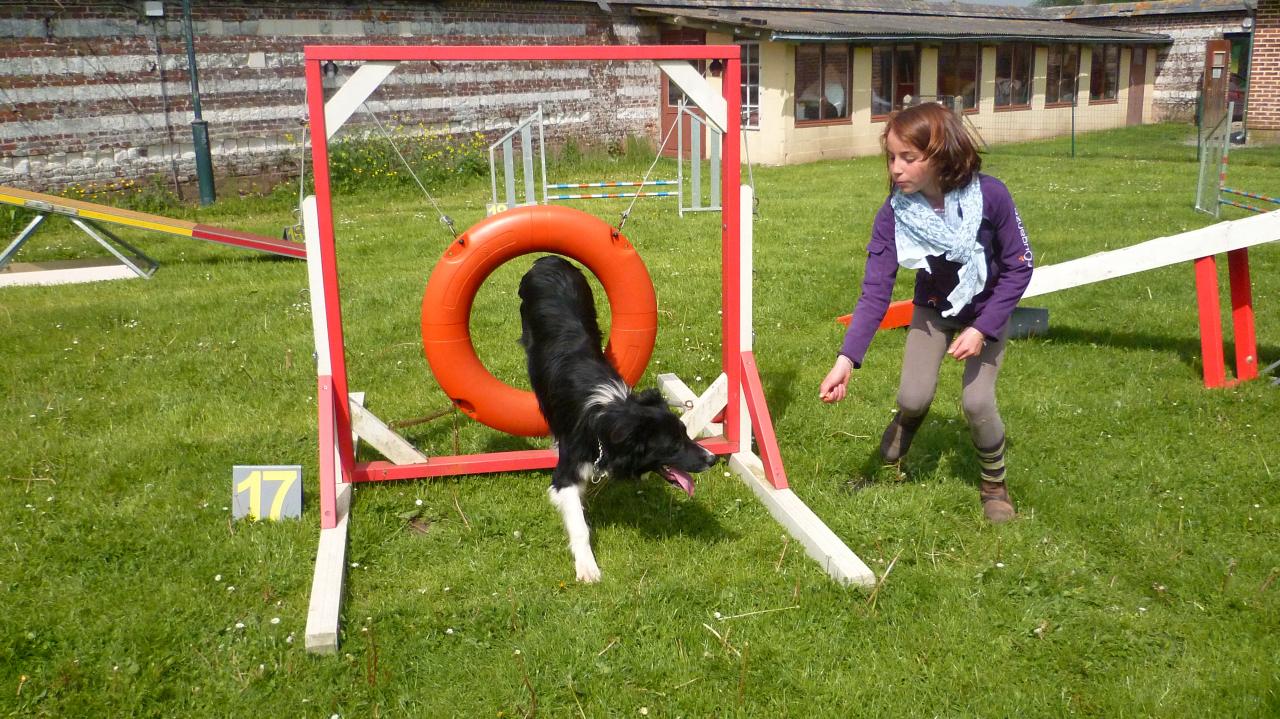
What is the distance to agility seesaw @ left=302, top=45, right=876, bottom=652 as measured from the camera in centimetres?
381

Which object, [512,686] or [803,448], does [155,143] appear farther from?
[512,686]

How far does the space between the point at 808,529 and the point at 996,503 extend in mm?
849

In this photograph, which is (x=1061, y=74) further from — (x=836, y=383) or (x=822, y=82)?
(x=836, y=383)

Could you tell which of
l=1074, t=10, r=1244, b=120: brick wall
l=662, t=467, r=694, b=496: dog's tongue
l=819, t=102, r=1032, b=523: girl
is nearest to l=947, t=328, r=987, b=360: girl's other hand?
l=819, t=102, r=1032, b=523: girl

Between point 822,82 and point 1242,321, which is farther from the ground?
point 822,82

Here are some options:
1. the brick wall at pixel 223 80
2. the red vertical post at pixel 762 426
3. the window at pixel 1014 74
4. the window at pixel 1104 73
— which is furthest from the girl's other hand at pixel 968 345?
the window at pixel 1104 73

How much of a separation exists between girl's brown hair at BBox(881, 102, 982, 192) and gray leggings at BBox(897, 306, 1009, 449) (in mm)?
627

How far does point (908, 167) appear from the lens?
3.45 m

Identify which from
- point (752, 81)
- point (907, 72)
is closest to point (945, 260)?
point (752, 81)

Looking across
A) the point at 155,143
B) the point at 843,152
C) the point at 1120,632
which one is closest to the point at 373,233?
the point at 155,143

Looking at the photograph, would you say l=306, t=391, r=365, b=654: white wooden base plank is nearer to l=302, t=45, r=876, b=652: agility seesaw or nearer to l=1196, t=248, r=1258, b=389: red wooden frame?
l=302, t=45, r=876, b=652: agility seesaw

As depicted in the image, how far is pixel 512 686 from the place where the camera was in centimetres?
293

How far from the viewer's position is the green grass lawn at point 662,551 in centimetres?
292

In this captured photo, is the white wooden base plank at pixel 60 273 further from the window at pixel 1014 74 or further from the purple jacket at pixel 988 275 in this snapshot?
the window at pixel 1014 74
